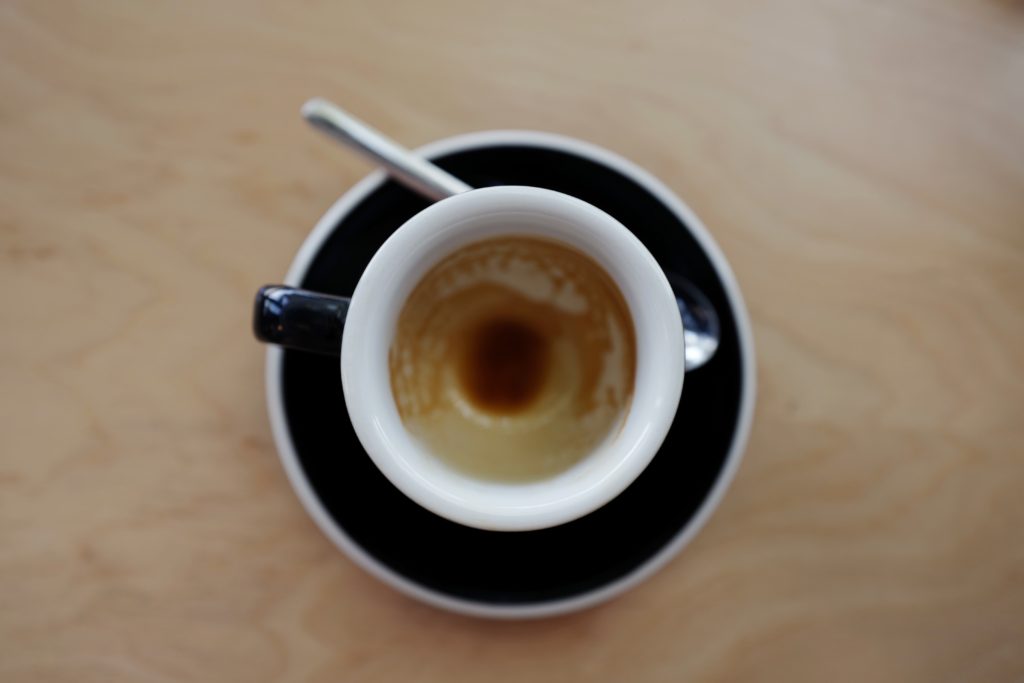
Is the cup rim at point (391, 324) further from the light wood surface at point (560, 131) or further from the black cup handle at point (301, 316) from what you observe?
the light wood surface at point (560, 131)

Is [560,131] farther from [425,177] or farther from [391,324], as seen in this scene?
[391,324]

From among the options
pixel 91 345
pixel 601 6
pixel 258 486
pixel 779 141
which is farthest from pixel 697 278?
pixel 91 345

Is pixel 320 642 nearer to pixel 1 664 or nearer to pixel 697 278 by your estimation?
pixel 1 664

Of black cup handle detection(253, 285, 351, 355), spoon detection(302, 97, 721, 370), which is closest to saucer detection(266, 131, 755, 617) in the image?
spoon detection(302, 97, 721, 370)

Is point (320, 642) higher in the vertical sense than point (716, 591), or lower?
lower

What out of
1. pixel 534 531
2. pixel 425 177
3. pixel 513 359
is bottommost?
pixel 534 531

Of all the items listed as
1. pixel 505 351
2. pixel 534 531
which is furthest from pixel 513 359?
pixel 534 531
